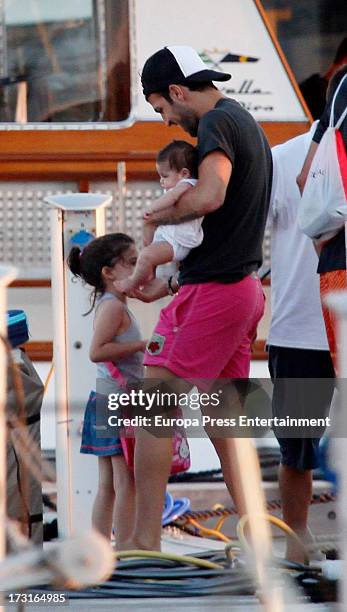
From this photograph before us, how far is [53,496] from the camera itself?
19.6 feet

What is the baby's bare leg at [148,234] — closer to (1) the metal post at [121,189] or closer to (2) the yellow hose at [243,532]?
(2) the yellow hose at [243,532]

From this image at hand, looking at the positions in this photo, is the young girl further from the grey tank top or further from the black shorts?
the black shorts

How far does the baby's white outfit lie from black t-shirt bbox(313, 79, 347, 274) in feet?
1.19

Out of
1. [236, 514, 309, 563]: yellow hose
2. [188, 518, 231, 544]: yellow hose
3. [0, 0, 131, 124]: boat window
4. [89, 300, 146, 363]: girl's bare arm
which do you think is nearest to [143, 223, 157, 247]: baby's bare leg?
[89, 300, 146, 363]: girl's bare arm

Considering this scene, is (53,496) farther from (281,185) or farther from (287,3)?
(287,3)

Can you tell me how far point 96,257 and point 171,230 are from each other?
0.65m

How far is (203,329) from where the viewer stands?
13.5 feet

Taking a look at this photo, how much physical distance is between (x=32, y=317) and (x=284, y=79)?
1633 mm

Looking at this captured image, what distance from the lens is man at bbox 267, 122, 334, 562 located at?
4566 millimetres

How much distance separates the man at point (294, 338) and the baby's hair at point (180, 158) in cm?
41

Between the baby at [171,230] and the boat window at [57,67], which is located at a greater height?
the boat window at [57,67]

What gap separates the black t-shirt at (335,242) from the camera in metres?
3.98

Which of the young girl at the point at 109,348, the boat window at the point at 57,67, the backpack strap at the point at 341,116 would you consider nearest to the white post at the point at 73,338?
the young girl at the point at 109,348

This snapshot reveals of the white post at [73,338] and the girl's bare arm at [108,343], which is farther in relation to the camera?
the white post at [73,338]
